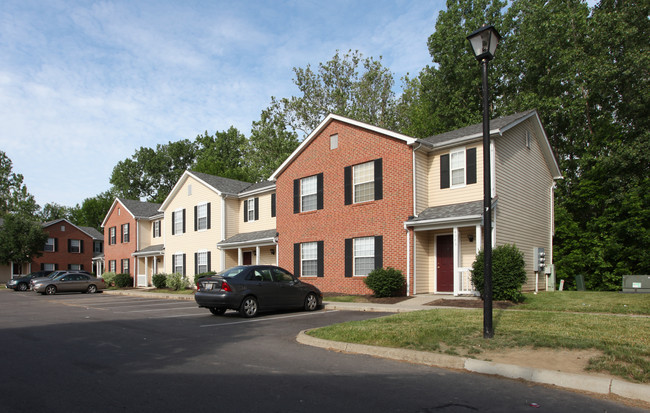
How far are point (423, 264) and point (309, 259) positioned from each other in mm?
5975

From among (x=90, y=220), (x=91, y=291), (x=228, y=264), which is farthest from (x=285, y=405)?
(x=90, y=220)

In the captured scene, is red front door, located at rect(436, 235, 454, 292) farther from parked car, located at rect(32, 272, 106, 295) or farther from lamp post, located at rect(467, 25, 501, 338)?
parked car, located at rect(32, 272, 106, 295)

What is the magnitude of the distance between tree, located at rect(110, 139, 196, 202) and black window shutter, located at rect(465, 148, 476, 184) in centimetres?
6171

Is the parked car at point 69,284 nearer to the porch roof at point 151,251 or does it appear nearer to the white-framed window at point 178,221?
the porch roof at point 151,251

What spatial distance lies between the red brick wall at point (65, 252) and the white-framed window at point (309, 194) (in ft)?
136

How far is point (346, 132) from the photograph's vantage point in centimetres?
2080

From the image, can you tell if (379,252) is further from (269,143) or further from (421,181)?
(269,143)

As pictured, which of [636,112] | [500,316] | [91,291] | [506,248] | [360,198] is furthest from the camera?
[91,291]

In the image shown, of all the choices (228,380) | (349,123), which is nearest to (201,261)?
(349,123)

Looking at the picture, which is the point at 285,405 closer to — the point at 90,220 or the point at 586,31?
the point at 586,31

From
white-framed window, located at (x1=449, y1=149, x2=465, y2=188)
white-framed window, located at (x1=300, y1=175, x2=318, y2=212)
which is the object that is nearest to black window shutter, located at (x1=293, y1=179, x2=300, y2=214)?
white-framed window, located at (x1=300, y1=175, x2=318, y2=212)

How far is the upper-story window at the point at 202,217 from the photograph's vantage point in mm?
30031

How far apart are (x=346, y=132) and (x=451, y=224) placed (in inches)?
265

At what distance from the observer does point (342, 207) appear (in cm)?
2053
